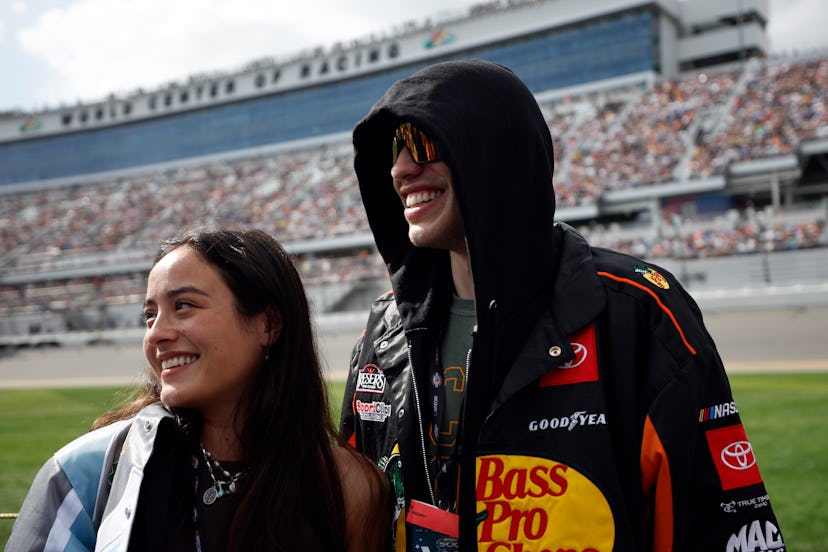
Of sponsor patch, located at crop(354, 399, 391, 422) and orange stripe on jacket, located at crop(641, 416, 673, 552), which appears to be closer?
orange stripe on jacket, located at crop(641, 416, 673, 552)

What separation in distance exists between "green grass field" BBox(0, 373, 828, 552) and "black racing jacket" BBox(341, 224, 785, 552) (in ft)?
4.86

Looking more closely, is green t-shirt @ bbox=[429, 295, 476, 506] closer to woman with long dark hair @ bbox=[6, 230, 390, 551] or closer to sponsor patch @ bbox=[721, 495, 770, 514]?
woman with long dark hair @ bbox=[6, 230, 390, 551]

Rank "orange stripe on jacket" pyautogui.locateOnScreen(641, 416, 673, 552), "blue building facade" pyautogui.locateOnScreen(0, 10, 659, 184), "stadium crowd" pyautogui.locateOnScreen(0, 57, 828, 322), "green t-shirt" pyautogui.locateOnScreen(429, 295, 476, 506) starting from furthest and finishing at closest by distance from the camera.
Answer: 1. "blue building facade" pyautogui.locateOnScreen(0, 10, 659, 184)
2. "stadium crowd" pyautogui.locateOnScreen(0, 57, 828, 322)
3. "green t-shirt" pyautogui.locateOnScreen(429, 295, 476, 506)
4. "orange stripe on jacket" pyautogui.locateOnScreen(641, 416, 673, 552)

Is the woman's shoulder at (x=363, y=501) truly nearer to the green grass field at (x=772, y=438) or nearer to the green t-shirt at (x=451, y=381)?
the green t-shirt at (x=451, y=381)

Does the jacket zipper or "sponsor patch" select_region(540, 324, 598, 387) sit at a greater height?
"sponsor patch" select_region(540, 324, 598, 387)

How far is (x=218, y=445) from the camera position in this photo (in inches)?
76.9

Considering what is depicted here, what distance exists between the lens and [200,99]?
55.4 meters

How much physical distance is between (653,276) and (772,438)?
5.72 metres

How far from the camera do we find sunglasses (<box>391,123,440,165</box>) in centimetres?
186

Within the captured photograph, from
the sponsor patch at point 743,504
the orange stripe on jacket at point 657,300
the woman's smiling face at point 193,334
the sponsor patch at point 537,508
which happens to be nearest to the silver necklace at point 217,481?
the woman's smiling face at point 193,334

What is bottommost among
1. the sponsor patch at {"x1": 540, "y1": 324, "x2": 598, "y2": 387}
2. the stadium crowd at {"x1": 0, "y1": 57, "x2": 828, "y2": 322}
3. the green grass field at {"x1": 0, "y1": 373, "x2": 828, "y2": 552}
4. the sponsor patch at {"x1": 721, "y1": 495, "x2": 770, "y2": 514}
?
the green grass field at {"x1": 0, "y1": 373, "x2": 828, "y2": 552}

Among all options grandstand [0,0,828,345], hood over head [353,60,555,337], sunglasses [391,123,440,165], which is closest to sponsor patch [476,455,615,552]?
hood over head [353,60,555,337]

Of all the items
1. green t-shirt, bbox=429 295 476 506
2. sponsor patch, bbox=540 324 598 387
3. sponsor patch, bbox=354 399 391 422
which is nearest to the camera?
sponsor patch, bbox=540 324 598 387

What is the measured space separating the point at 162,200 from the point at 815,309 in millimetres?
38675
